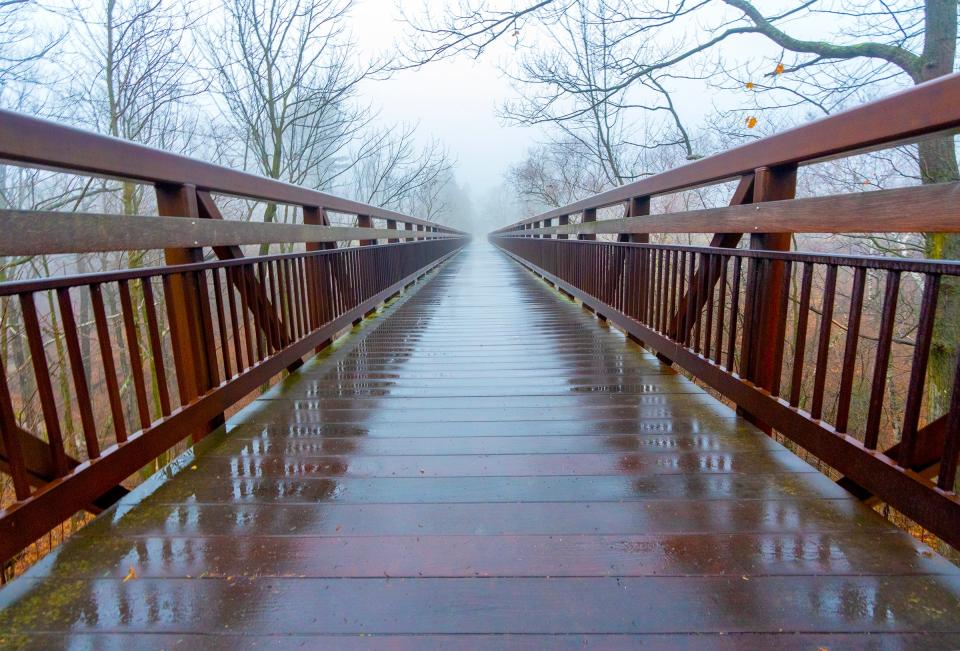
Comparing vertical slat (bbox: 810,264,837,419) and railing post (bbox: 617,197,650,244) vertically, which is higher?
railing post (bbox: 617,197,650,244)

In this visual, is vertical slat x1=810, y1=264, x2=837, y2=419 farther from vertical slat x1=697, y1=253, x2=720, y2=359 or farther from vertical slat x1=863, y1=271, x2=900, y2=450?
vertical slat x1=697, y1=253, x2=720, y2=359

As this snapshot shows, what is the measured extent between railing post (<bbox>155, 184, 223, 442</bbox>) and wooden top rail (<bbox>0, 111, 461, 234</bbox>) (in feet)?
0.25

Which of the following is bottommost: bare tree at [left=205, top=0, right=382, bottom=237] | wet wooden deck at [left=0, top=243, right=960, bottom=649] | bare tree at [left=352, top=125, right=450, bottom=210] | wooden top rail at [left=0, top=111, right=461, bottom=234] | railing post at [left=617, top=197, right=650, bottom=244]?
wet wooden deck at [left=0, top=243, right=960, bottom=649]

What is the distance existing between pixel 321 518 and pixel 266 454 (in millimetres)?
539

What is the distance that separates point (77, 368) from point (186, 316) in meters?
0.54

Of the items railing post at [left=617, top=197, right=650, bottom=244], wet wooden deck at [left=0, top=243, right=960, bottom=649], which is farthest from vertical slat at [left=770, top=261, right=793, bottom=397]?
railing post at [left=617, top=197, right=650, bottom=244]

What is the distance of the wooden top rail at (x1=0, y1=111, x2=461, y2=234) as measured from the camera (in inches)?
46.9

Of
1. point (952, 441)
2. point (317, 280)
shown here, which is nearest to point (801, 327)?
point (952, 441)

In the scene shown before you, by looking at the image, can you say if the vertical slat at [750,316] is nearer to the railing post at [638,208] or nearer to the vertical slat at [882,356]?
the vertical slat at [882,356]

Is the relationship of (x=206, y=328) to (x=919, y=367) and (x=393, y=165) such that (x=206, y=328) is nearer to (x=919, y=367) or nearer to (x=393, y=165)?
(x=919, y=367)

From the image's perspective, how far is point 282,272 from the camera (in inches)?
102

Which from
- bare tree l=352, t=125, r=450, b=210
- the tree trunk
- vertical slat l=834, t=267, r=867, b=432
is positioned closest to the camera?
vertical slat l=834, t=267, r=867, b=432

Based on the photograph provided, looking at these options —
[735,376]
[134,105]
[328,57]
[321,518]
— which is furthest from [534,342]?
[328,57]

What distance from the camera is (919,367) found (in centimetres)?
117
